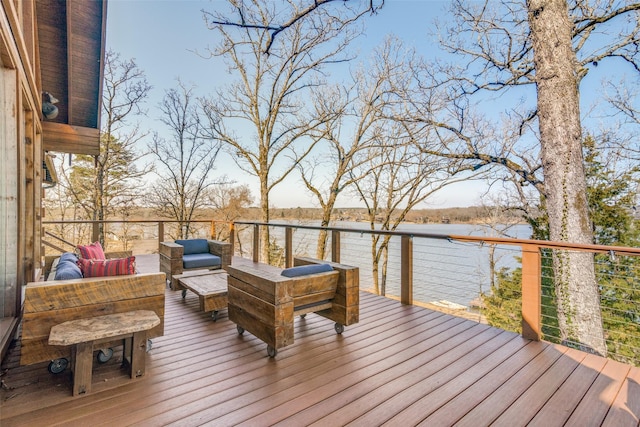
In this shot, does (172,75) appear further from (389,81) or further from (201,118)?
(389,81)

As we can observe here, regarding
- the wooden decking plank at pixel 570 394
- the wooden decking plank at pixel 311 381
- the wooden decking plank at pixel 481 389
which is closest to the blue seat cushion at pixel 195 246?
the wooden decking plank at pixel 311 381

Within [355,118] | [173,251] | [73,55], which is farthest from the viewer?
[355,118]

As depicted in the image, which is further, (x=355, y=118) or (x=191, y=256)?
(x=355, y=118)

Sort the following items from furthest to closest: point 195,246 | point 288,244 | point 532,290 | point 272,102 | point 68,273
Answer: point 272,102 < point 288,244 < point 195,246 < point 532,290 < point 68,273

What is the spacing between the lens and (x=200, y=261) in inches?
190

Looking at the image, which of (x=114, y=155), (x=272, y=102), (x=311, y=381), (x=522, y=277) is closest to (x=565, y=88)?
(x=522, y=277)

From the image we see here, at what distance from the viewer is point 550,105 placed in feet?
15.9

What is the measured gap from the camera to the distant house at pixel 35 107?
8.15 ft

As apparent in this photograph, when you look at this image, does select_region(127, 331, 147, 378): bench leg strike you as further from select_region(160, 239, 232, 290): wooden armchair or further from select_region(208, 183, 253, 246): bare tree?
select_region(208, 183, 253, 246): bare tree

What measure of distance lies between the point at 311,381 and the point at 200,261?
3.23m

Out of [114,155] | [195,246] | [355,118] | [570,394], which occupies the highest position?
[355,118]

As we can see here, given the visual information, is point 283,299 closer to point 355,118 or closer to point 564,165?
point 564,165

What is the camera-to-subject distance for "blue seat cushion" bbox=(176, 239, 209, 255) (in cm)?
517

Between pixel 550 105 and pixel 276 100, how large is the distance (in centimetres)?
821
